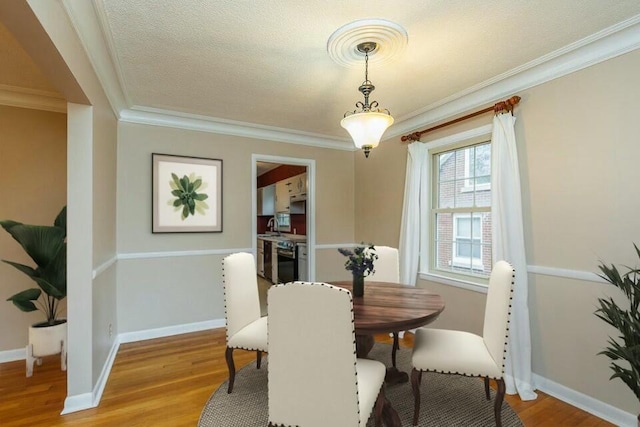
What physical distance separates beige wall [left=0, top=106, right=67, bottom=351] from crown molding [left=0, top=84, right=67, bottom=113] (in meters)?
0.05

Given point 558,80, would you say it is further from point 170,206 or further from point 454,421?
point 170,206

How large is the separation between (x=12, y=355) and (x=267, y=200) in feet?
17.8

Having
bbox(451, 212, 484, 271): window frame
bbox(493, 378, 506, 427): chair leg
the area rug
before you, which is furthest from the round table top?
bbox(451, 212, 484, 271): window frame

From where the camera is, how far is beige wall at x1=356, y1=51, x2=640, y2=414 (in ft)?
6.45

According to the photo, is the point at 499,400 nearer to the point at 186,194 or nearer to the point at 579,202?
the point at 579,202

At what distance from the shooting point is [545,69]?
7.70 feet

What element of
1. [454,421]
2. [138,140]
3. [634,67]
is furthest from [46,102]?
[634,67]

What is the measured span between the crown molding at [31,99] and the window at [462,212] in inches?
154

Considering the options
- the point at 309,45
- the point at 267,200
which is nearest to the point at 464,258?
the point at 309,45

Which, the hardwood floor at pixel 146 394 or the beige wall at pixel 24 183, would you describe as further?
the beige wall at pixel 24 183

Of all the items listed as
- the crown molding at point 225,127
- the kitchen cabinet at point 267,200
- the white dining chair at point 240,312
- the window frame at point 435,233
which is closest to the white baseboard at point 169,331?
the white dining chair at point 240,312

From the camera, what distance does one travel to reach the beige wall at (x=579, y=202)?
1.97 meters

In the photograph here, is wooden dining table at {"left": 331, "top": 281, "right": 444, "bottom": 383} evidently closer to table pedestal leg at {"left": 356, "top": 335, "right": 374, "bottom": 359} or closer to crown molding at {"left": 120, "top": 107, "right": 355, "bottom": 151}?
table pedestal leg at {"left": 356, "top": 335, "right": 374, "bottom": 359}

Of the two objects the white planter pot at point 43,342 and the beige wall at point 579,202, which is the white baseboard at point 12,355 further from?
the beige wall at point 579,202
